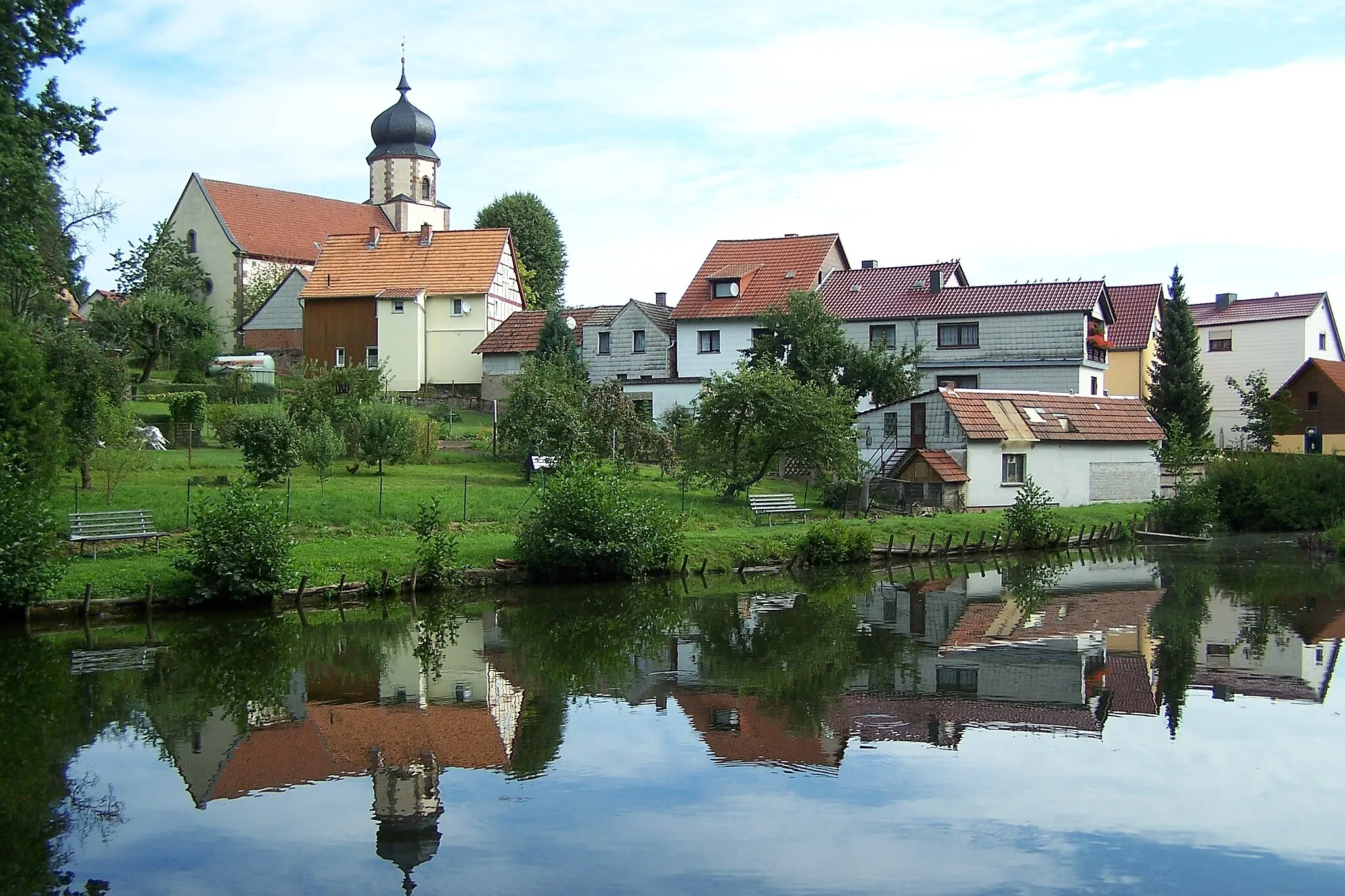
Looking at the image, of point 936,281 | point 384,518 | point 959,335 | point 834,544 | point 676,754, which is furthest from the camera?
point 936,281

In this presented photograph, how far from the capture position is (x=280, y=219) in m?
70.6

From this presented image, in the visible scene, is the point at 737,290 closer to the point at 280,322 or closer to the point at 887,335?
the point at 887,335

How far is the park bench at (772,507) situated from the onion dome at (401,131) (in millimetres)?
49780

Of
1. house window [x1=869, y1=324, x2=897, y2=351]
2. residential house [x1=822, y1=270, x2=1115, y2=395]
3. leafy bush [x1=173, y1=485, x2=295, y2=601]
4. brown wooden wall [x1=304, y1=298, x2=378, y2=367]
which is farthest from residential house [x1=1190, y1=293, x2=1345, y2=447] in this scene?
leafy bush [x1=173, y1=485, x2=295, y2=601]

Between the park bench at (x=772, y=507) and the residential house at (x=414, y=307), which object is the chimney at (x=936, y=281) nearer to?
the park bench at (x=772, y=507)

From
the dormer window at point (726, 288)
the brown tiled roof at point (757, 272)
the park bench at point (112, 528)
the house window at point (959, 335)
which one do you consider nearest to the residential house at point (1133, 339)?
the house window at point (959, 335)

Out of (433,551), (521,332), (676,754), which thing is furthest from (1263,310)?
(676,754)

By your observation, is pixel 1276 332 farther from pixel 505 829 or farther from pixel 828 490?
pixel 505 829

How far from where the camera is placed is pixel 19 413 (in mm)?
23953

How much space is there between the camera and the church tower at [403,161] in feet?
257

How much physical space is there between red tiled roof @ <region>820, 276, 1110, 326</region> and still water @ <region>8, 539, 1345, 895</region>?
24.3m

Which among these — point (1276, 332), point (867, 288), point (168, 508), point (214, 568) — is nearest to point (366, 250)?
point (867, 288)

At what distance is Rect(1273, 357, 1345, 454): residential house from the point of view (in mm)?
53969

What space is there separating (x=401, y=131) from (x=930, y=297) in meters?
40.9
